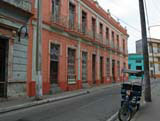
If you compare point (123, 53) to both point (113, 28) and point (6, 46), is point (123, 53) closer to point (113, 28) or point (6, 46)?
point (113, 28)

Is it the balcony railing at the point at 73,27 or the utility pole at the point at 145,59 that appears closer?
the utility pole at the point at 145,59

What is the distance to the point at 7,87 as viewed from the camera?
10305mm

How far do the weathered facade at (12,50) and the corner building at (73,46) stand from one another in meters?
0.72

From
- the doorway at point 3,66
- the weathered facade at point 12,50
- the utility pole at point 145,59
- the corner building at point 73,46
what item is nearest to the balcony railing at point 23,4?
the weathered facade at point 12,50

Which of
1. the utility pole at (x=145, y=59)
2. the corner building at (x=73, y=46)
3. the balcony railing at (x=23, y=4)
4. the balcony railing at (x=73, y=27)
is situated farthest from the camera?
the balcony railing at (x=73, y=27)

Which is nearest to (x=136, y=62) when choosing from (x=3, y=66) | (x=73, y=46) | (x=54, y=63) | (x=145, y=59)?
(x=73, y=46)

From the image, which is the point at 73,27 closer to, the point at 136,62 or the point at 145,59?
the point at 145,59

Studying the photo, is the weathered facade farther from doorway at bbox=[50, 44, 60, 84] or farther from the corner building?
doorway at bbox=[50, 44, 60, 84]

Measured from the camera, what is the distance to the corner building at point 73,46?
13.5 meters

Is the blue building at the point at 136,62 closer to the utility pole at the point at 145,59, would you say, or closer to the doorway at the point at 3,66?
the utility pole at the point at 145,59

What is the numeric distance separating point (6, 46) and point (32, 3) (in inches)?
148

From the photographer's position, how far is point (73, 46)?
670 inches

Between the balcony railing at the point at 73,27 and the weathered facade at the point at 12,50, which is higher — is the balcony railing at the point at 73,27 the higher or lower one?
the higher one

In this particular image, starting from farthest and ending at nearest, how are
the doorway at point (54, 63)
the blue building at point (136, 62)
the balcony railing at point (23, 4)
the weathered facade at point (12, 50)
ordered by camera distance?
the blue building at point (136, 62) < the doorway at point (54, 63) < the balcony railing at point (23, 4) < the weathered facade at point (12, 50)
